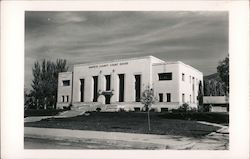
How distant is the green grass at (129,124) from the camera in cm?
603

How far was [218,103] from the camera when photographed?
5949mm

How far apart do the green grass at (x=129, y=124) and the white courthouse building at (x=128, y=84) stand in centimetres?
20

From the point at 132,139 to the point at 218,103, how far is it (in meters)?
1.53

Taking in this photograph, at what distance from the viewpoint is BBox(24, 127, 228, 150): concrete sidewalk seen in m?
5.66

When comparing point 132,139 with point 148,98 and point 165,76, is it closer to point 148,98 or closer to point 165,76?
point 148,98


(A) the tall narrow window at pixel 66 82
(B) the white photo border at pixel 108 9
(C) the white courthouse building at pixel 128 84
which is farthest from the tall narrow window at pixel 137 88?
(A) the tall narrow window at pixel 66 82

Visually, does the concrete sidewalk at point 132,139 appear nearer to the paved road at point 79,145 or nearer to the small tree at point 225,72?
the paved road at point 79,145

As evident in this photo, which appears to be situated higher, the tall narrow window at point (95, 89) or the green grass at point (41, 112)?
the tall narrow window at point (95, 89)

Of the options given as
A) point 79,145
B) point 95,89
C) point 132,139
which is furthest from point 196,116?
point 79,145

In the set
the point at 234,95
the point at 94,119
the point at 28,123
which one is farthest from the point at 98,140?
the point at 234,95

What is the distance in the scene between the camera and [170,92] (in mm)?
6238

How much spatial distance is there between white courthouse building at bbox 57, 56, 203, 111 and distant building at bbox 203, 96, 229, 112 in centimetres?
26

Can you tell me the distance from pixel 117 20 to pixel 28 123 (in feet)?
7.28
